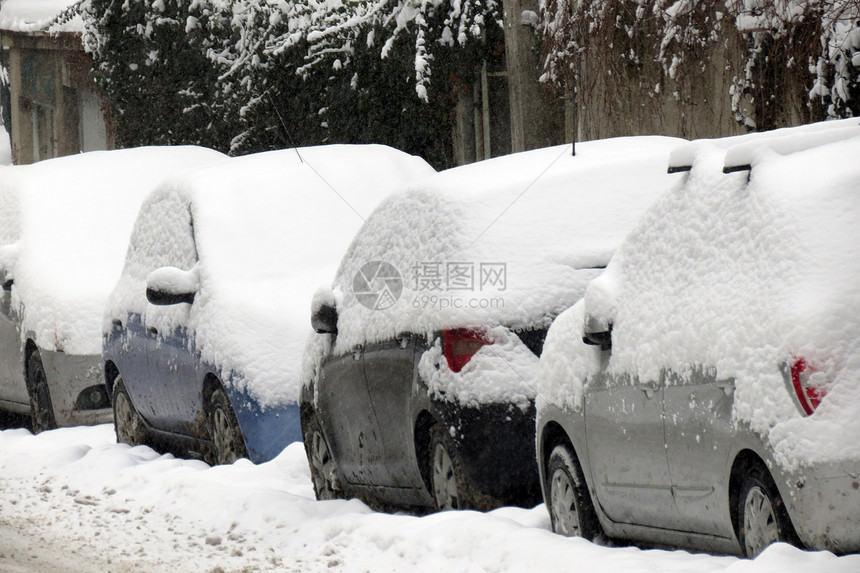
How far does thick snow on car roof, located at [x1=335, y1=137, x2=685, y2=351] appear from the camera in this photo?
6.17 m

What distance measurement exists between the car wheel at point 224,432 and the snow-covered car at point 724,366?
8.64 feet

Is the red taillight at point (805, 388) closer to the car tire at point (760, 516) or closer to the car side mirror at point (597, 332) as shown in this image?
the car tire at point (760, 516)

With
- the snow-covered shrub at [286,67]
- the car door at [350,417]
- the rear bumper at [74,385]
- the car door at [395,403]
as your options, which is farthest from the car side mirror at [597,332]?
the snow-covered shrub at [286,67]

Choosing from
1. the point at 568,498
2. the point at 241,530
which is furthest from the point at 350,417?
the point at 568,498

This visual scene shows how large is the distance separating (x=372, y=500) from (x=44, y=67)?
2547cm

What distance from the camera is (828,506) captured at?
4117 mm

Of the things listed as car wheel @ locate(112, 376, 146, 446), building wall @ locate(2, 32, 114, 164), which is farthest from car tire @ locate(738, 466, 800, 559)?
building wall @ locate(2, 32, 114, 164)

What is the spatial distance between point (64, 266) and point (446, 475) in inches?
216

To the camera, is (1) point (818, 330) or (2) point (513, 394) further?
(2) point (513, 394)

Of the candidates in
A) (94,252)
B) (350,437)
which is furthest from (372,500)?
(94,252)

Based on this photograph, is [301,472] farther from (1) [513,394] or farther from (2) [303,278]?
(1) [513,394]

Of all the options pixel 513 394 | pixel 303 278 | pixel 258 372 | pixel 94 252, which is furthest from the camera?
pixel 94 252

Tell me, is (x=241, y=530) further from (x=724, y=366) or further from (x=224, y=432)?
(x=724, y=366)

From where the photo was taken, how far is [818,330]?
4137mm
